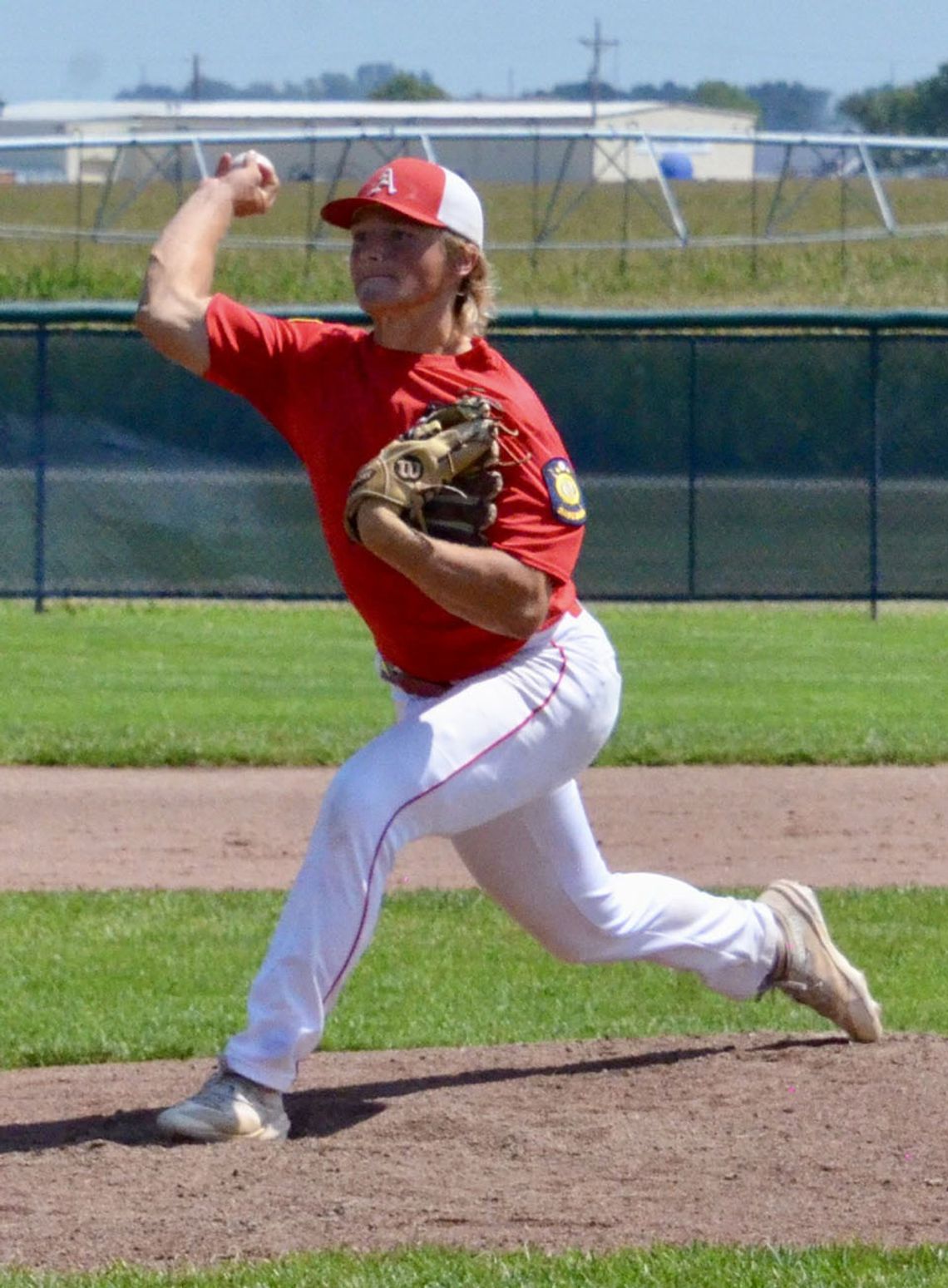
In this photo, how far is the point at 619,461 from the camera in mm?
14242

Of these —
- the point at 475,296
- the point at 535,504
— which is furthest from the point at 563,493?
the point at 475,296

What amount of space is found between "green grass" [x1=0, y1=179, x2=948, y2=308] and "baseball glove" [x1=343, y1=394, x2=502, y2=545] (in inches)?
920

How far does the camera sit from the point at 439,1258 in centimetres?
331

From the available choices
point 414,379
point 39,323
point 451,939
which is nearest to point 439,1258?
point 414,379

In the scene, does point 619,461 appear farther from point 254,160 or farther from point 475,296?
point 475,296

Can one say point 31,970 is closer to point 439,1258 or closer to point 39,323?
point 439,1258

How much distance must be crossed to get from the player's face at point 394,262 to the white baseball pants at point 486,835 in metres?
0.70

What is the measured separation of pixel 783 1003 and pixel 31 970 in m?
2.02

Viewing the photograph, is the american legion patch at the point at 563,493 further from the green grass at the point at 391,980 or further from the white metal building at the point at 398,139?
the white metal building at the point at 398,139

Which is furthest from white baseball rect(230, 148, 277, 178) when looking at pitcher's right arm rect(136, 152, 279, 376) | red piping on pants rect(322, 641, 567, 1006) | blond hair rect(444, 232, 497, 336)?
red piping on pants rect(322, 641, 567, 1006)

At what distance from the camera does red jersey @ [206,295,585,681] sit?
3.90 m

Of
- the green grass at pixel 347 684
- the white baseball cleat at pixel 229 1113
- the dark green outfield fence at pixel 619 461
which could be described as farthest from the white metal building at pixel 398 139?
the white baseball cleat at pixel 229 1113

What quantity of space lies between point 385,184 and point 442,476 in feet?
2.02

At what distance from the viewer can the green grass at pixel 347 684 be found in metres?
8.84
